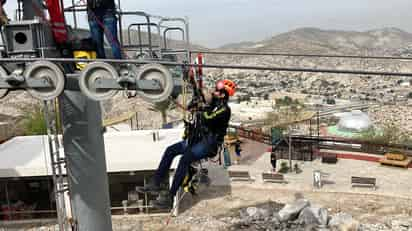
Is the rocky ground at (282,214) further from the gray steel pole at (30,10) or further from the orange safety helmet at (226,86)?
the gray steel pole at (30,10)

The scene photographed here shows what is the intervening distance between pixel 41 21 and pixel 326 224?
11.0 m

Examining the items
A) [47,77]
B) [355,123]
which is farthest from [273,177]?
[355,123]

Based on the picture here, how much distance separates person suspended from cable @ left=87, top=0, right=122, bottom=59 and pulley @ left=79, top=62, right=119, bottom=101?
106cm

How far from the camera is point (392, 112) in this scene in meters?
51.2

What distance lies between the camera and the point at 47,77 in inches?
201

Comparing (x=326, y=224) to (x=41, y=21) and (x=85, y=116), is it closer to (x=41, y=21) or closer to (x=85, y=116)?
(x=85, y=116)

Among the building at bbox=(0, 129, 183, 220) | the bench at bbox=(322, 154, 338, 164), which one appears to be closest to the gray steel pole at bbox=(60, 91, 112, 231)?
the building at bbox=(0, 129, 183, 220)

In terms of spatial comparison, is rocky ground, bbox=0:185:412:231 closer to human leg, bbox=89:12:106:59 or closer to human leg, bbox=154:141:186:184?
human leg, bbox=154:141:186:184

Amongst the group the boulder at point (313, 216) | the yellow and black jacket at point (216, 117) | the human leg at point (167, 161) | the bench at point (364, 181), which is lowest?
the boulder at point (313, 216)

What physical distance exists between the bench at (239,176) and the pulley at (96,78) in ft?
42.6

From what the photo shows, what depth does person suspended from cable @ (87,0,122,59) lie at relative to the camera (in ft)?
19.7

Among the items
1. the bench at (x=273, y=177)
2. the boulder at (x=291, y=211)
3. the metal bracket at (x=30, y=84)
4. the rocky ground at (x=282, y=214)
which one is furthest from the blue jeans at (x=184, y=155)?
the bench at (x=273, y=177)

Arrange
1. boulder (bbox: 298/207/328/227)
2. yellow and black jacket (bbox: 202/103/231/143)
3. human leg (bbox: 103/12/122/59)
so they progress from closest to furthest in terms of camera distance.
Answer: yellow and black jacket (bbox: 202/103/231/143)
human leg (bbox: 103/12/122/59)
boulder (bbox: 298/207/328/227)

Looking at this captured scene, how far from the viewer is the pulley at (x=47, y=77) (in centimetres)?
507
